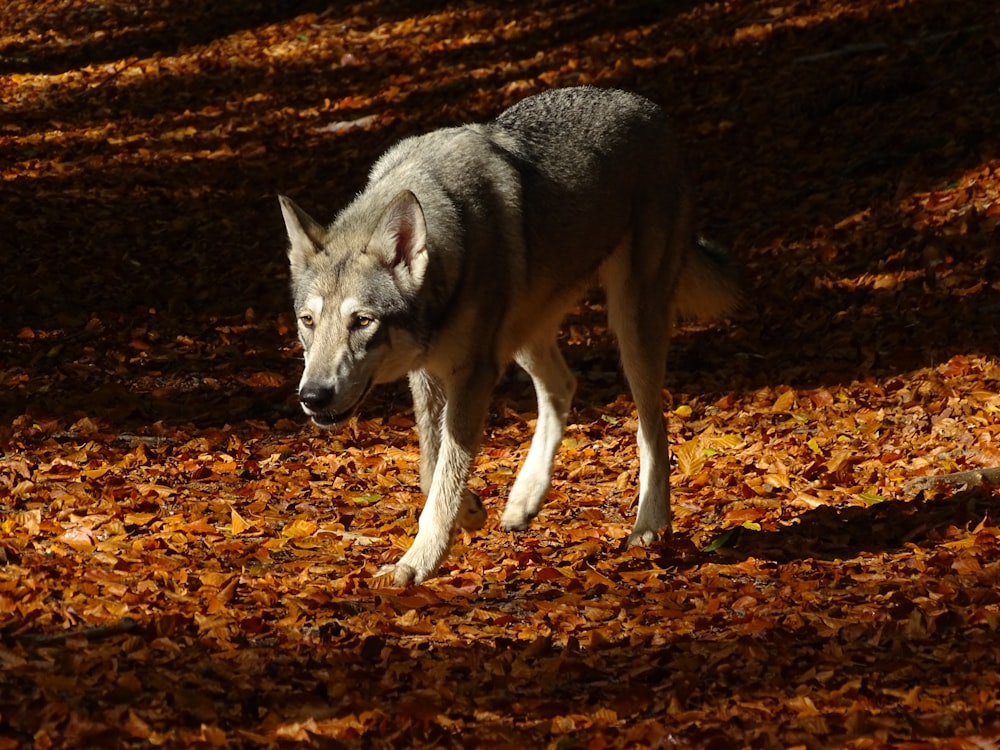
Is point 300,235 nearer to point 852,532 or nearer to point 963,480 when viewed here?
point 852,532

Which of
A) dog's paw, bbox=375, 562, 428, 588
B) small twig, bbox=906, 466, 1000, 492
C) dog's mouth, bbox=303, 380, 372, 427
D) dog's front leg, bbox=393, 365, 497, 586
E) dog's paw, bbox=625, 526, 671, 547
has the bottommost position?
small twig, bbox=906, 466, 1000, 492

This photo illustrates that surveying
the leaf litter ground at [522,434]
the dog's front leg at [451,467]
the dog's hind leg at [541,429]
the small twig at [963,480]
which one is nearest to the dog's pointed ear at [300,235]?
the dog's front leg at [451,467]

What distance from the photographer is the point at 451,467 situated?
6.14 m

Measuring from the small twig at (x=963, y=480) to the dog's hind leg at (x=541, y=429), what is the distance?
1.97 m

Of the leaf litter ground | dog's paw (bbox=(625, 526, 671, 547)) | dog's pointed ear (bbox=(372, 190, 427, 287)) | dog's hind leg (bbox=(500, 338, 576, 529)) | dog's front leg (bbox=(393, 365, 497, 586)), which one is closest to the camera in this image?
the leaf litter ground

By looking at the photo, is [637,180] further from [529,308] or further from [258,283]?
[258,283]

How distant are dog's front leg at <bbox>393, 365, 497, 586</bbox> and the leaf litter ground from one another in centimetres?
24

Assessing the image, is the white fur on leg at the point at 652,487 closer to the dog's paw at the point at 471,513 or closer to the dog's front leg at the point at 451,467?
the dog's paw at the point at 471,513

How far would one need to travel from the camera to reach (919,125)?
1293 centimetres

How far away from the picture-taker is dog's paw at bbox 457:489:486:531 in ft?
20.4

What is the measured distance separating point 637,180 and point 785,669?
10.5 ft

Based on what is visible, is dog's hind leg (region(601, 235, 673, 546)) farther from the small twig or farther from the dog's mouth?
the dog's mouth

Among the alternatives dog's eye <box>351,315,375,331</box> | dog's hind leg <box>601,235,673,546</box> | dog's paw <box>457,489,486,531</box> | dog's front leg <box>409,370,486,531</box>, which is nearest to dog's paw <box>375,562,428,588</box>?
dog's paw <box>457,489,486,531</box>

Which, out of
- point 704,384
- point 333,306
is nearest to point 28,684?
point 333,306
